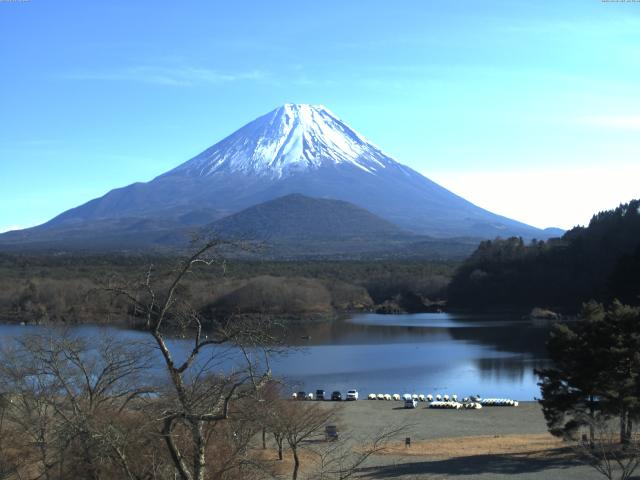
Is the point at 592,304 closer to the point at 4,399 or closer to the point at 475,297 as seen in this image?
the point at 4,399

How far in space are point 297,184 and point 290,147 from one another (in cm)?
1239

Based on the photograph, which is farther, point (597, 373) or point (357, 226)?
point (357, 226)

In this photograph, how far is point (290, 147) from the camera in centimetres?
14250

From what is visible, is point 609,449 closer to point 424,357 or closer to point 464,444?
point 464,444

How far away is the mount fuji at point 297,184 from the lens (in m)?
126

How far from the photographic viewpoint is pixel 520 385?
24.3 metres

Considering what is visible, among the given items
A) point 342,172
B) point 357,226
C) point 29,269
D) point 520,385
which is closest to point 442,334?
point 520,385

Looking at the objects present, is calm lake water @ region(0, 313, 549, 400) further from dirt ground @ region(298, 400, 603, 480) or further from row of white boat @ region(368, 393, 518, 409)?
dirt ground @ region(298, 400, 603, 480)

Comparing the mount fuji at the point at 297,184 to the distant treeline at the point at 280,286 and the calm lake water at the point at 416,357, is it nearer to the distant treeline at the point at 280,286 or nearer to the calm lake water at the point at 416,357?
the distant treeline at the point at 280,286

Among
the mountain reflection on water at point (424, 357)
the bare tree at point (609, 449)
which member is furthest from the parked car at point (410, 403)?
the bare tree at point (609, 449)

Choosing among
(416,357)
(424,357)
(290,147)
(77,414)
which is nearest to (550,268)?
(424,357)

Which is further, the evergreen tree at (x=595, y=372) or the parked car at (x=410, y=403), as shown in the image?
the parked car at (x=410, y=403)

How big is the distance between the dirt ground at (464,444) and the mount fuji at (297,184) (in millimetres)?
97425

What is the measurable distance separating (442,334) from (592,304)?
2524cm
